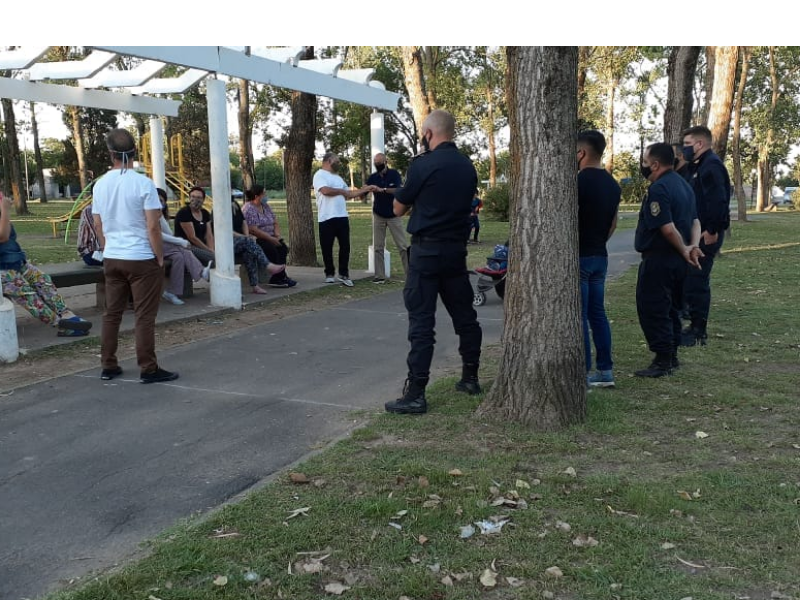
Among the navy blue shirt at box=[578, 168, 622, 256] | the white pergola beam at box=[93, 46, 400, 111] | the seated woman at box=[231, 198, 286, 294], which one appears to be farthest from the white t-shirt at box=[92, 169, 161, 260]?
the seated woman at box=[231, 198, 286, 294]

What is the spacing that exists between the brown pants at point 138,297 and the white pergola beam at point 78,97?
5790 mm

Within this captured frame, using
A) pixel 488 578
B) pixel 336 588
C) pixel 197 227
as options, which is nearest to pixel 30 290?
pixel 197 227

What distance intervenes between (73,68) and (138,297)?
582cm

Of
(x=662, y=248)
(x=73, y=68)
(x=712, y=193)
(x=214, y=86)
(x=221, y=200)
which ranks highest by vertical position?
(x=73, y=68)

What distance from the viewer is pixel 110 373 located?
249 inches

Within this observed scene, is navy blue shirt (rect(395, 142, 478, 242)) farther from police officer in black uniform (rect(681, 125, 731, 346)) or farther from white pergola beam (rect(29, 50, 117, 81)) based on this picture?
white pergola beam (rect(29, 50, 117, 81))

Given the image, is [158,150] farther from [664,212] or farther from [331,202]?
[664,212]

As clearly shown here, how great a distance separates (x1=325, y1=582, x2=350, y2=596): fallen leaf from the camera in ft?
9.66

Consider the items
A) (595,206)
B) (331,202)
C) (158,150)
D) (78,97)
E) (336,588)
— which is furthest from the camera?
(158,150)

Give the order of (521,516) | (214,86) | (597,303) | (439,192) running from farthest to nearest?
1. (214,86)
2. (597,303)
3. (439,192)
4. (521,516)

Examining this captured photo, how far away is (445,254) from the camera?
530 cm

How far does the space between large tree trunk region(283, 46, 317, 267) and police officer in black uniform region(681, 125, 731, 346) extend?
7635mm
